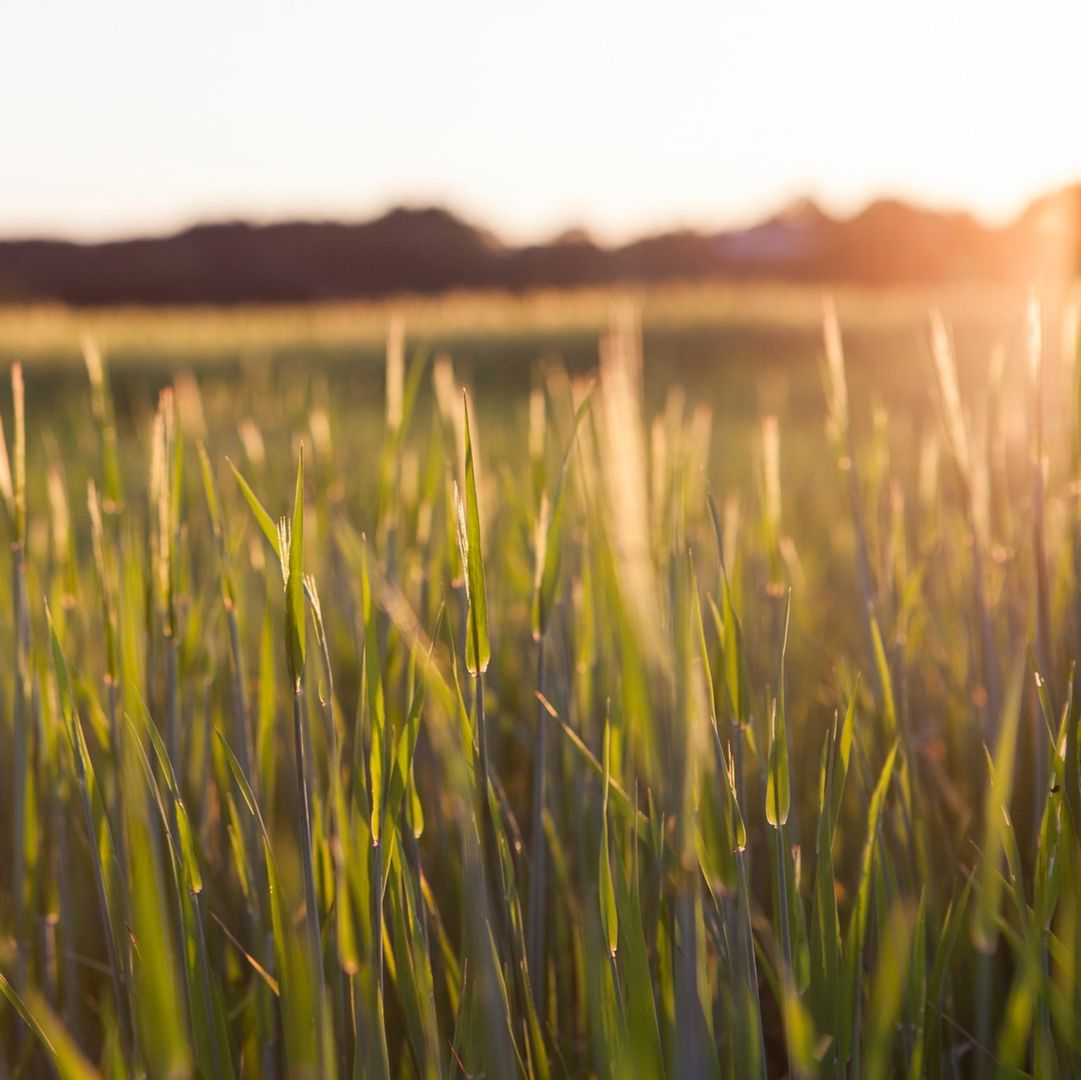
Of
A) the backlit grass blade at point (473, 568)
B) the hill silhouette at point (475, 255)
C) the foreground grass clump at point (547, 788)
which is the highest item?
the hill silhouette at point (475, 255)

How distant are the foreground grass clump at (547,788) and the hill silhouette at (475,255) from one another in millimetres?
22731

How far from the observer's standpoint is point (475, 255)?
77.4 feet

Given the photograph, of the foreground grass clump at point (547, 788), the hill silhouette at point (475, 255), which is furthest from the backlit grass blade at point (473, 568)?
the hill silhouette at point (475, 255)

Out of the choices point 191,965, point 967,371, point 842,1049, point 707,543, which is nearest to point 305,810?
point 191,965

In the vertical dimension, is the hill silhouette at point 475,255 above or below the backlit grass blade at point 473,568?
above

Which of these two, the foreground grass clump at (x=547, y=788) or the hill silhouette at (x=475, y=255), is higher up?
the hill silhouette at (x=475, y=255)

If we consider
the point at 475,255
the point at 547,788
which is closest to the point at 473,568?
the point at 547,788

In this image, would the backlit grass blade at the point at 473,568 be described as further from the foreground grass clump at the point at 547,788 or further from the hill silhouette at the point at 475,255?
the hill silhouette at the point at 475,255

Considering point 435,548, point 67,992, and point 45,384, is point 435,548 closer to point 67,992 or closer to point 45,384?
point 67,992

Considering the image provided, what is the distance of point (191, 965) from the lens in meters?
0.39

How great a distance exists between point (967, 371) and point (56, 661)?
5.26m

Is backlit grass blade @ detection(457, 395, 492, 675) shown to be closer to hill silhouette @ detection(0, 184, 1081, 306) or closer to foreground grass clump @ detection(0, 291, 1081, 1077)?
foreground grass clump @ detection(0, 291, 1081, 1077)

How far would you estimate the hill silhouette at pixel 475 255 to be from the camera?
22438 millimetres

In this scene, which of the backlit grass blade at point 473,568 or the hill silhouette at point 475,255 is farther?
the hill silhouette at point 475,255
